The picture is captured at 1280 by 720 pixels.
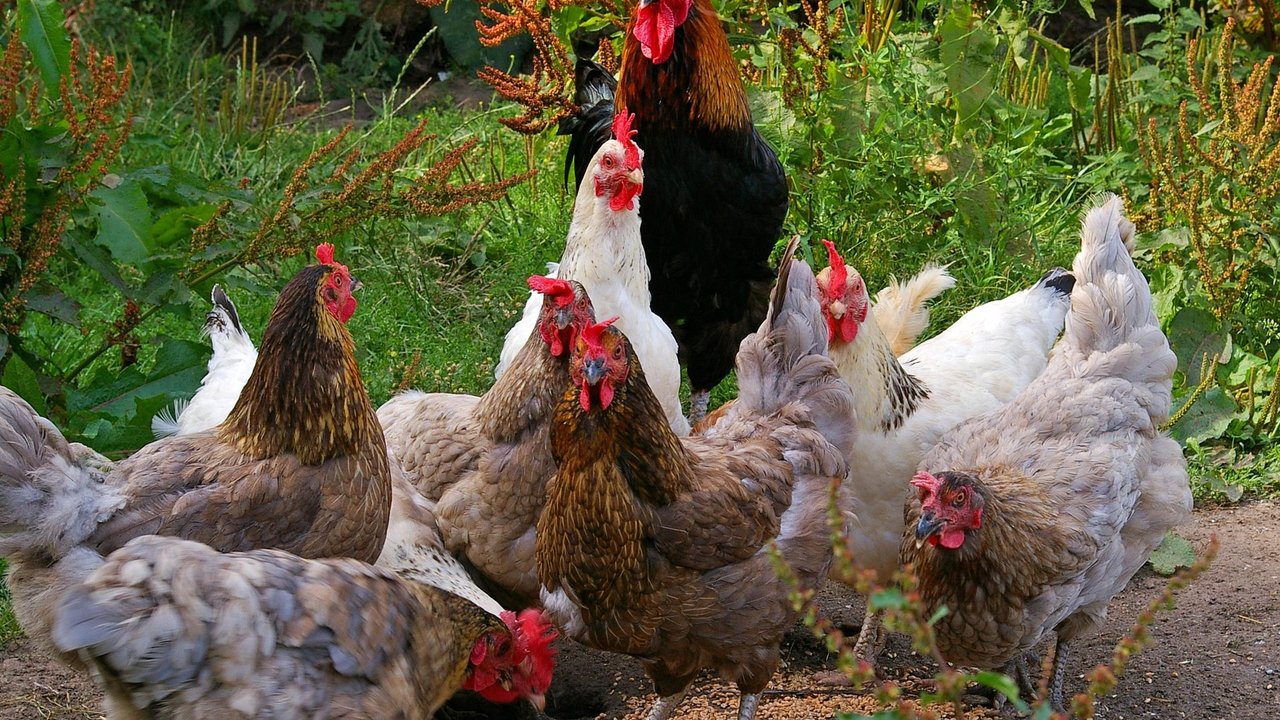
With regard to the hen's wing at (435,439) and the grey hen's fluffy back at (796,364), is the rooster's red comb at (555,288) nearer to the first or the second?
the hen's wing at (435,439)

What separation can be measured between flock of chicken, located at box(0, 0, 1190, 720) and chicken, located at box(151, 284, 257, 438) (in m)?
0.02

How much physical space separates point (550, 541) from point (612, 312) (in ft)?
3.91

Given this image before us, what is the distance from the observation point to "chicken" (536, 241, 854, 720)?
338cm

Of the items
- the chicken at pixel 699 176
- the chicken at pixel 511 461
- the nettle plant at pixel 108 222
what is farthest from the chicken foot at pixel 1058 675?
the nettle plant at pixel 108 222

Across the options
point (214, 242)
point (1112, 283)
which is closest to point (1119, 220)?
point (1112, 283)

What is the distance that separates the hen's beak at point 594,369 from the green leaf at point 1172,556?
2.81m

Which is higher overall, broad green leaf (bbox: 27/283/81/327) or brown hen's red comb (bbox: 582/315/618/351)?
brown hen's red comb (bbox: 582/315/618/351)

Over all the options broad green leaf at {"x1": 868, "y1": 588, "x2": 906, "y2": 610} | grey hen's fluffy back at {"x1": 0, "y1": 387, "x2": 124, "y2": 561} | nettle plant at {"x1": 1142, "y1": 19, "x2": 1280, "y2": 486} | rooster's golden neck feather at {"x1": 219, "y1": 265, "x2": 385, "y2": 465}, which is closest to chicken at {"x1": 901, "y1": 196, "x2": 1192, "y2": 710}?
nettle plant at {"x1": 1142, "y1": 19, "x2": 1280, "y2": 486}

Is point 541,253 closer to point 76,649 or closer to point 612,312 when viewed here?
point 612,312

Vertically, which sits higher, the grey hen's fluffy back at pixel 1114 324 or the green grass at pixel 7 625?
the grey hen's fluffy back at pixel 1114 324

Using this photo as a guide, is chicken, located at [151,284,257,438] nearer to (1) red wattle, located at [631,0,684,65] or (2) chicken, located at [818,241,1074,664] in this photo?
(1) red wattle, located at [631,0,684,65]

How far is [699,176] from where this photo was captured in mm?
5000

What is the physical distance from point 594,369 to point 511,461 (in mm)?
706

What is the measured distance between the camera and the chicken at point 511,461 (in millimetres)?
3865
